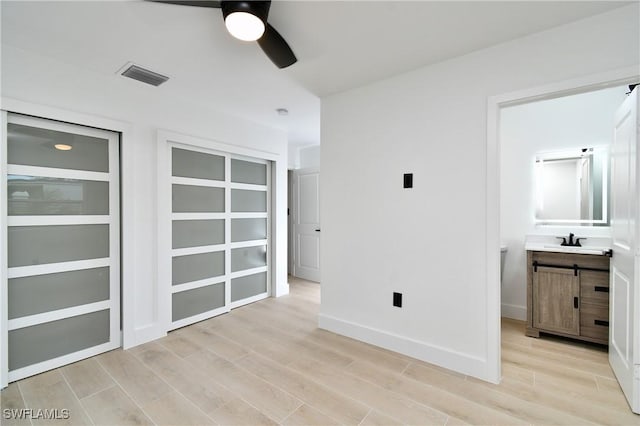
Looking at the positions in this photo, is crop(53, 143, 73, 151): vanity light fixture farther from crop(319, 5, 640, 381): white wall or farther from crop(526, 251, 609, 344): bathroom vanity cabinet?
crop(526, 251, 609, 344): bathroom vanity cabinet

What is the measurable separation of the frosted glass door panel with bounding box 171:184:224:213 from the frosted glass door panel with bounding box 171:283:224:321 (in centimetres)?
92

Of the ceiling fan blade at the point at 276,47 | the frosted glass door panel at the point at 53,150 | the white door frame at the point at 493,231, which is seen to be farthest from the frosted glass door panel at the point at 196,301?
the white door frame at the point at 493,231

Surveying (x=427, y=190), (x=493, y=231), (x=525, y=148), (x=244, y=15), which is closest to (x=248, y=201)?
(x=427, y=190)

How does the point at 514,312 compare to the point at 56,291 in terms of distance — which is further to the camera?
the point at 514,312

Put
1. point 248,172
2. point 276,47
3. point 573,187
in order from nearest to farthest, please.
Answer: point 276,47
point 573,187
point 248,172

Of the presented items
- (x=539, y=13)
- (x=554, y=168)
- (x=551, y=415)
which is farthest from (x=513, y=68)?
(x=551, y=415)

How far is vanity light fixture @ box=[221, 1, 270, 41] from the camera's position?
1.50 m

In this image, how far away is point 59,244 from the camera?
2.37 metres

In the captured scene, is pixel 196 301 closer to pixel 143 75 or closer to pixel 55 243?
pixel 55 243

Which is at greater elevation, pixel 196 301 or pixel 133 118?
pixel 133 118

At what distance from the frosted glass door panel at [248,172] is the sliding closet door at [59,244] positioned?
52.8 inches

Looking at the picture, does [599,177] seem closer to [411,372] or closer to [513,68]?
[513,68]

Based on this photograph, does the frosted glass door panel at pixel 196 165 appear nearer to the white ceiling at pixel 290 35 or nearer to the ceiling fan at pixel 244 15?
the white ceiling at pixel 290 35

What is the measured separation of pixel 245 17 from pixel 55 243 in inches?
91.5
